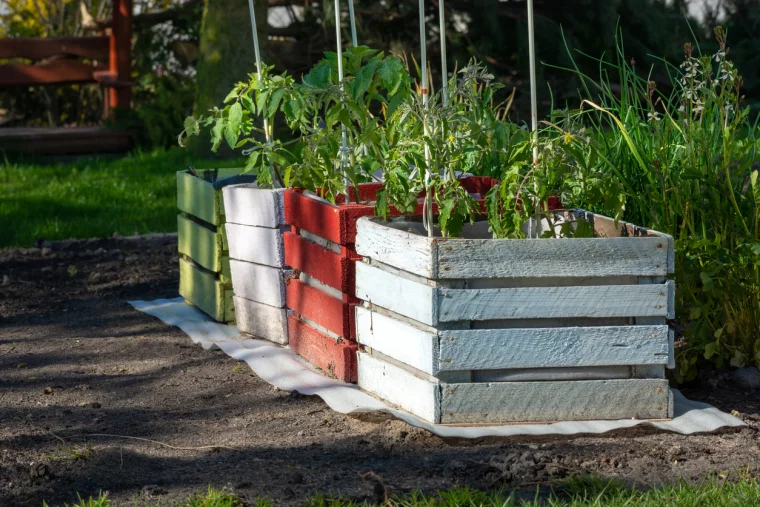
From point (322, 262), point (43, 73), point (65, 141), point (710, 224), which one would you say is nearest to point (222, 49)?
point (65, 141)

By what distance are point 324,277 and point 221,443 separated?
80 centimetres

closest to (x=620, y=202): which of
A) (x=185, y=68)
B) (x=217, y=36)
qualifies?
(x=217, y=36)

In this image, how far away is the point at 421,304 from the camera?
300 centimetres

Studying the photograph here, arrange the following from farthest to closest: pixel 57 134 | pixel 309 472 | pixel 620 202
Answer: pixel 57 134 → pixel 620 202 → pixel 309 472

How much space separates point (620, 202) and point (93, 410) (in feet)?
6.21

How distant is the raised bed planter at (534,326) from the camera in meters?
2.97

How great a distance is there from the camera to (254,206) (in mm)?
4090

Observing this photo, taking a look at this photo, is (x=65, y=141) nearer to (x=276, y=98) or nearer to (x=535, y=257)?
(x=276, y=98)

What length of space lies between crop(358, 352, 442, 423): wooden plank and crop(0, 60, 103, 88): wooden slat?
26.8 feet

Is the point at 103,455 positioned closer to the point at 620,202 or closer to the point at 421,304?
the point at 421,304

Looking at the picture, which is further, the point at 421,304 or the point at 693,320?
the point at 693,320

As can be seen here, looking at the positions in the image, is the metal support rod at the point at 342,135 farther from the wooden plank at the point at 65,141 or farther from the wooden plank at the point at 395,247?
the wooden plank at the point at 65,141

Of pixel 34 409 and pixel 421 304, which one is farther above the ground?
pixel 421 304

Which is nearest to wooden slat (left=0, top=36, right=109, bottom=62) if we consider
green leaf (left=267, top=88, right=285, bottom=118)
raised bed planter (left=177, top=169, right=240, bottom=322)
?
raised bed planter (left=177, top=169, right=240, bottom=322)
